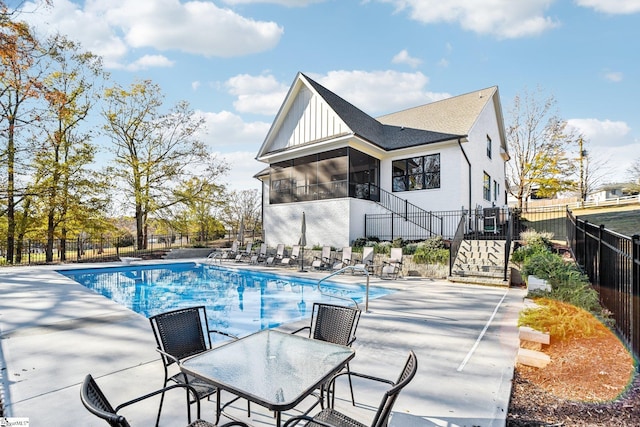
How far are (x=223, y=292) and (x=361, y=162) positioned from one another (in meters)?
9.60

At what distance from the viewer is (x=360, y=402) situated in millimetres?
3092

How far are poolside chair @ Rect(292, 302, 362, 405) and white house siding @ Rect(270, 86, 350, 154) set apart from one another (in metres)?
12.8

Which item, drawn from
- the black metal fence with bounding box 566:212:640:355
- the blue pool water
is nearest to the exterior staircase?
the blue pool water

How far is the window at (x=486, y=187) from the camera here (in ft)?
59.8

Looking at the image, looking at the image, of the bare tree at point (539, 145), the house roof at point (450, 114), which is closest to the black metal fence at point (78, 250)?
the house roof at point (450, 114)

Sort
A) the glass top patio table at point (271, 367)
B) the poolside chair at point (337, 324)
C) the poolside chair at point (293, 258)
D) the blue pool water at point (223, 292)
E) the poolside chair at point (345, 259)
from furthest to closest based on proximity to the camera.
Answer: the poolside chair at point (293, 258) < the poolside chair at point (345, 259) < the blue pool water at point (223, 292) < the poolside chair at point (337, 324) < the glass top patio table at point (271, 367)

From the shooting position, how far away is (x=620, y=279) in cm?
430

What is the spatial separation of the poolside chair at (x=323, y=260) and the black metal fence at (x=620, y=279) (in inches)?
374

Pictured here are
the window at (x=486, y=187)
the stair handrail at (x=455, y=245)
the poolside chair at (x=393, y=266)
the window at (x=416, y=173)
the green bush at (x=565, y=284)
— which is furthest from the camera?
the window at (x=486, y=187)

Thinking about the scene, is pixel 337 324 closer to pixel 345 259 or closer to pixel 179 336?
pixel 179 336

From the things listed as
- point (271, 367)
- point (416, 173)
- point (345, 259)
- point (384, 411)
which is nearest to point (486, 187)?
point (416, 173)

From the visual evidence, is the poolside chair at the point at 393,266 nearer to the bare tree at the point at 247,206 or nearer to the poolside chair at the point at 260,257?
the poolside chair at the point at 260,257

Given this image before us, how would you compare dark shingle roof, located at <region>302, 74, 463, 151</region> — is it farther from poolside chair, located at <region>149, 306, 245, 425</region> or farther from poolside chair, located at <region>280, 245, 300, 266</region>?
poolside chair, located at <region>149, 306, 245, 425</region>

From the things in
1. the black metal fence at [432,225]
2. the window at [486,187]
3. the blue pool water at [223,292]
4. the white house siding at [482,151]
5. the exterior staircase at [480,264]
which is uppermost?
the white house siding at [482,151]
